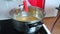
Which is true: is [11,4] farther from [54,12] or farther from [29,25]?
[54,12]

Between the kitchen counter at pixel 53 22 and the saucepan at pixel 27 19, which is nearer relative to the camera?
the saucepan at pixel 27 19

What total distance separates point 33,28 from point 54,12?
67 cm

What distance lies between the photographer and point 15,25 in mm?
783

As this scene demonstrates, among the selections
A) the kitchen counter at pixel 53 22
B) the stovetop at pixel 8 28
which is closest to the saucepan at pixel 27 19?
the stovetop at pixel 8 28

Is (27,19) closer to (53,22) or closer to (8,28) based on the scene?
(8,28)

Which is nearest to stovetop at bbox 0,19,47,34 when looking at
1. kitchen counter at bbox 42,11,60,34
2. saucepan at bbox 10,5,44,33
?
saucepan at bbox 10,5,44,33

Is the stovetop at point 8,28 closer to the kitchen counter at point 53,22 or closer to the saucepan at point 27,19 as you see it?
the saucepan at point 27,19

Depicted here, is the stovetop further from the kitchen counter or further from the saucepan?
the kitchen counter

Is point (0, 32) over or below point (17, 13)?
below

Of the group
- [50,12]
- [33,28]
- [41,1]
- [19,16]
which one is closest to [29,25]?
[33,28]

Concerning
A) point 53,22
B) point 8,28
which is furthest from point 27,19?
point 53,22

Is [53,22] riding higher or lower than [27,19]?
lower

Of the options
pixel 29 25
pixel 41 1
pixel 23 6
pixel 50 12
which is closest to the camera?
pixel 29 25

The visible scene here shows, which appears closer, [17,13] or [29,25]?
[29,25]
